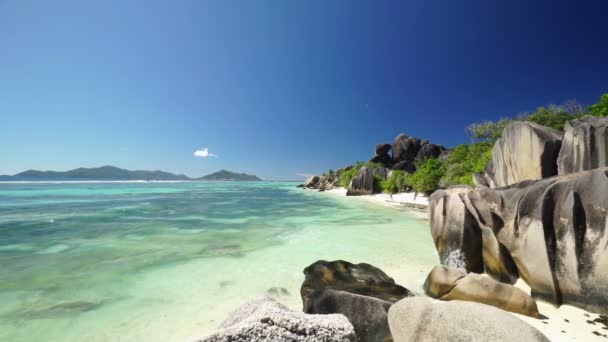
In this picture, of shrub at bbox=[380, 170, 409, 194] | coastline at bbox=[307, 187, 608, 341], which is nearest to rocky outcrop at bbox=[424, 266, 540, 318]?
coastline at bbox=[307, 187, 608, 341]

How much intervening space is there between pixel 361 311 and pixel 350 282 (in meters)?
1.60

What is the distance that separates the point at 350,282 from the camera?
5062 millimetres

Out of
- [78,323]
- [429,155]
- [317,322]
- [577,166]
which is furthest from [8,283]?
[429,155]

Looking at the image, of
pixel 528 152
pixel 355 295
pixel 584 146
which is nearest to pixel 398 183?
pixel 528 152

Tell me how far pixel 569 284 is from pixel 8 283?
39.5ft

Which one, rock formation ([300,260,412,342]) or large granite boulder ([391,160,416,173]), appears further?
large granite boulder ([391,160,416,173])

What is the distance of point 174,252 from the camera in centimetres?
886

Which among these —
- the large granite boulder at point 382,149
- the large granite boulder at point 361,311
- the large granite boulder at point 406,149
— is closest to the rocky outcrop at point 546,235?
the large granite boulder at point 361,311

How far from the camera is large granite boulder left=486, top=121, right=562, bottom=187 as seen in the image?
28.0 ft

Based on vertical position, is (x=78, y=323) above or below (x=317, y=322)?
below

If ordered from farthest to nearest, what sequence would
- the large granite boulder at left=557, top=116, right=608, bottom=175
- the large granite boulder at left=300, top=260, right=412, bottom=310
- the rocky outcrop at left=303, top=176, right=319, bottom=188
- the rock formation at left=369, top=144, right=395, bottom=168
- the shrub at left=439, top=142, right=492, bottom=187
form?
the rocky outcrop at left=303, top=176, right=319, bottom=188 → the rock formation at left=369, top=144, right=395, bottom=168 → the shrub at left=439, top=142, right=492, bottom=187 → the large granite boulder at left=557, top=116, right=608, bottom=175 → the large granite boulder at left=300, top=260, right=412, bottom=310

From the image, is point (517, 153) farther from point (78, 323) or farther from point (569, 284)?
point (78, 323)

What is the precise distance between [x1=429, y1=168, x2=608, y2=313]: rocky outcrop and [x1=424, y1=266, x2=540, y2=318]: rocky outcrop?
82 centimetres

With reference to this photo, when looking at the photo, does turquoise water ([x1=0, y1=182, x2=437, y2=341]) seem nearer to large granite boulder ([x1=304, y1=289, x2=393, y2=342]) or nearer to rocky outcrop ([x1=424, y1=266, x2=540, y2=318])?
rocky outcrop ([x1=424, y1=266, x2=540, y2=318])
